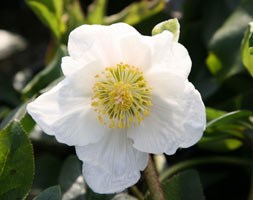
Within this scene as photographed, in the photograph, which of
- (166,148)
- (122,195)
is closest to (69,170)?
(122,195)

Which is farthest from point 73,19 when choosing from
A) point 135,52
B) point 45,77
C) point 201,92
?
point 135,52

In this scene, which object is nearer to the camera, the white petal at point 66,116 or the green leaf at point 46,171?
the white petal at point 66,116

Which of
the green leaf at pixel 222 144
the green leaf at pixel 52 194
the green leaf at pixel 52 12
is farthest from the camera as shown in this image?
the green leaf at pixel 52 12

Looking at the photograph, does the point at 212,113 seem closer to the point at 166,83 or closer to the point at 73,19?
the point at 166,83

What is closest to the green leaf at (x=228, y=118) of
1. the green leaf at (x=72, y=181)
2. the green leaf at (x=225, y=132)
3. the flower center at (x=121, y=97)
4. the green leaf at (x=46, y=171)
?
the green leaf at (x=225, y=132)

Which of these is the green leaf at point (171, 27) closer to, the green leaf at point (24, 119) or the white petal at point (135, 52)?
the white petal at point (135, 52)
